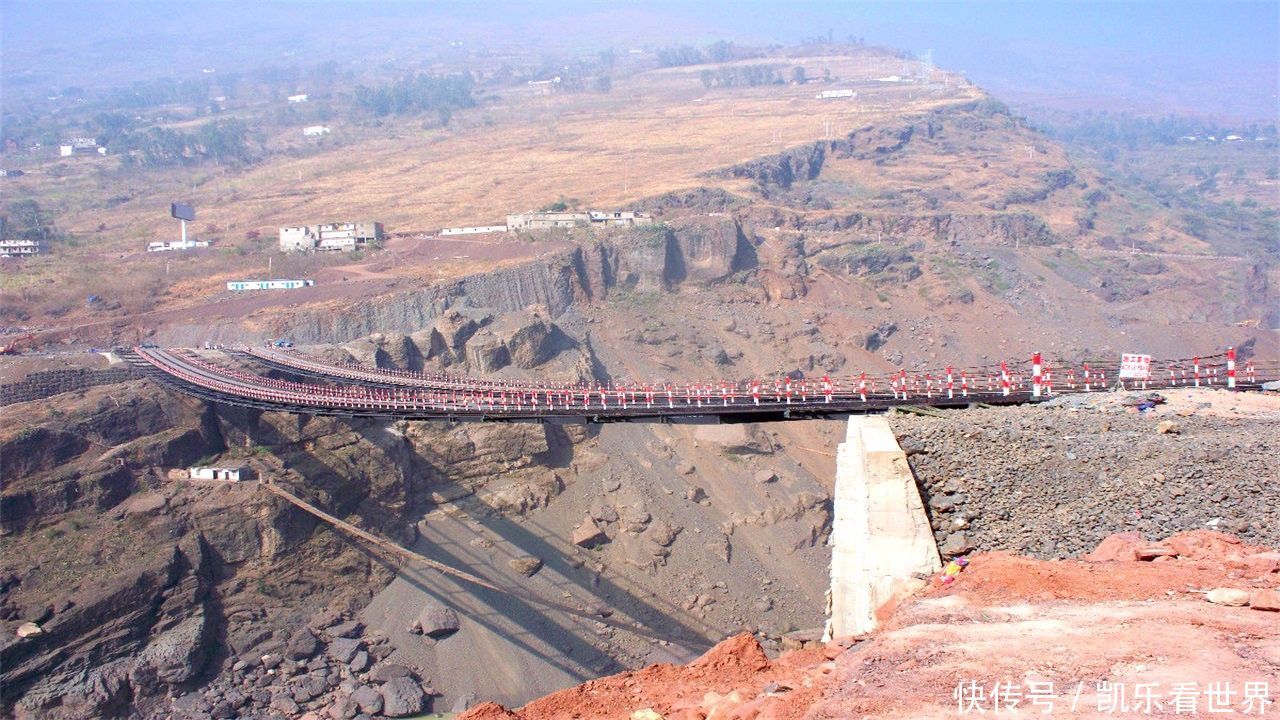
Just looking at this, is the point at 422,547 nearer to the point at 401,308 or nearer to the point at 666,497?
the point at 666,497

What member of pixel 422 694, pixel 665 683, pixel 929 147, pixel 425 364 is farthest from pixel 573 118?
pixel 665 683

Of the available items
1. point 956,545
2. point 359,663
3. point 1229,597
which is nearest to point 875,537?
point 956,545

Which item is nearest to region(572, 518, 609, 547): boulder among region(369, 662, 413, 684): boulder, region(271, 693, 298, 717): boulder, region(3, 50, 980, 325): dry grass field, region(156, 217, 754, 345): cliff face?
region(369, 662, 413, 684): boulder

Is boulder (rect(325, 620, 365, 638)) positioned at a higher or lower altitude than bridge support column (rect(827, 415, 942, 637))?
lower

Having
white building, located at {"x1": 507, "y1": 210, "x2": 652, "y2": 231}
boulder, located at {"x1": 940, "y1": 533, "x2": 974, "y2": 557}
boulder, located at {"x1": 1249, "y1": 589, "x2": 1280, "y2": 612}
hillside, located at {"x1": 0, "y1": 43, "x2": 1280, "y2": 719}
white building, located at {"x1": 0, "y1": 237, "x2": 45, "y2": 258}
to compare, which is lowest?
hillside, located at {"x1": 0, "y1": 43, "x2": 1280, "y2": 719}

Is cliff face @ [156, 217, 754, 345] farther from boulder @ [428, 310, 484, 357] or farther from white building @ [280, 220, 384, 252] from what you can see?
white building @ [280, 220, 384, 252]
